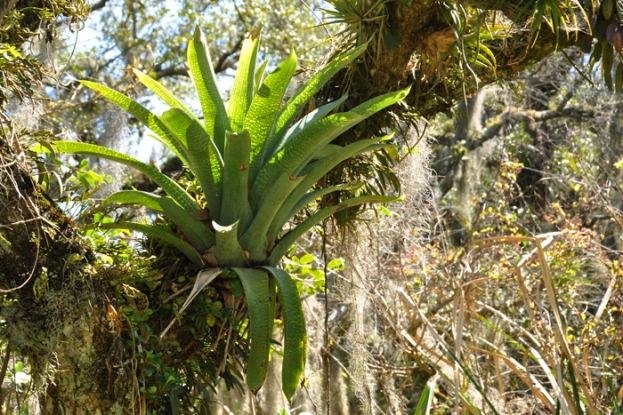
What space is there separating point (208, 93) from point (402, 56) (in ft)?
2.16

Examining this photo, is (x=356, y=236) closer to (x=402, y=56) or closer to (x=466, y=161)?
(x=402, y=56)

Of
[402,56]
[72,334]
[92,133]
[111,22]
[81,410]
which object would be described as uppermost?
[111,22]

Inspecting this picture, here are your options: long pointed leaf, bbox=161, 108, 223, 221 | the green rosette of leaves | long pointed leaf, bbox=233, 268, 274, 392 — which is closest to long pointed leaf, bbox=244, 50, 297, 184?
the green rosette of leaves

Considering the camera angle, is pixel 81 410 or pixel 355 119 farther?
pixel 355 119

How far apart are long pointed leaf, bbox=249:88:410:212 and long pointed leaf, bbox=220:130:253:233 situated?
0.06m

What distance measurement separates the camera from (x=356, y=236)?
104 inches

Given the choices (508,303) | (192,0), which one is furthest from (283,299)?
(192,0)

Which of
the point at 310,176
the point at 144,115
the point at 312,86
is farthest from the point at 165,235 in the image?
the point at 312,86

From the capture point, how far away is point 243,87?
2217 millimetres

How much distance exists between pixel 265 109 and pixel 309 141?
0.60 feet

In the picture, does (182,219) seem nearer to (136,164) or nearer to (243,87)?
(136,164)

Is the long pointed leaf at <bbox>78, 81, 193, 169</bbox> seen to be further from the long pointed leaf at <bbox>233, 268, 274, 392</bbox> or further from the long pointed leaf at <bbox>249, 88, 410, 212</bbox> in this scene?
the long pointed leaf at <bbox>233, 268, 274, 392</bbox>

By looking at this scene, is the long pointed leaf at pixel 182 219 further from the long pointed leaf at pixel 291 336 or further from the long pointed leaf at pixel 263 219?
the long pointed leaf at pixel 291 336

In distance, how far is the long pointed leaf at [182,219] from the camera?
2102 millimetres
